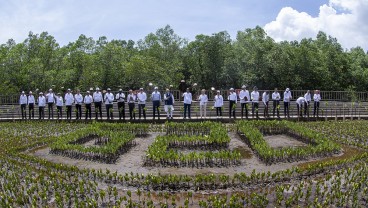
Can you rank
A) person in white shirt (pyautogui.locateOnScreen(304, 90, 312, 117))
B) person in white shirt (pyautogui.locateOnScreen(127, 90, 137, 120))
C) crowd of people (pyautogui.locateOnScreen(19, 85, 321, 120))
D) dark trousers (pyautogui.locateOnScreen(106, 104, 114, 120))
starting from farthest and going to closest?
person in white shirt (pyautogui.locateOnScreen(304, 90, 312, 117)) < dark trousers (pyautogui.locateOnScreen(106, 104, 114, 120)) < person in white shirt (pyautogui.locateOnScreen(127, 90, 137, 120)) < crowd of people (pyautogui.locateOnScreen(19, 85, 321, 120))

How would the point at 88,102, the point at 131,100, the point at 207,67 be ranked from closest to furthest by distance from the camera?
the point at 131,100, the point at 88,102, the point at 207,67

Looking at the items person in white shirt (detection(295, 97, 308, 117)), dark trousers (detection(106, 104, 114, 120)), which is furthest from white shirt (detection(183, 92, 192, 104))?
person in white shirt (detection(295, 97, 308, 117))

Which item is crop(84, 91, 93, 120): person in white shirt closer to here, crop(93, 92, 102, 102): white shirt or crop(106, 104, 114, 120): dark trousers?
crop(93, 92, 102, 102): white shirt

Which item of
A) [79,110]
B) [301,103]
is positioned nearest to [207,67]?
[301,103]

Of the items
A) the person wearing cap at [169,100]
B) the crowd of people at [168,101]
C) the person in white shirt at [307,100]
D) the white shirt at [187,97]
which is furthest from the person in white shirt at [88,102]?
the person in white shirt at [307,100]

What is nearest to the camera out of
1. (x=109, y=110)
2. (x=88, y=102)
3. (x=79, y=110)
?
(x=88, y=102)

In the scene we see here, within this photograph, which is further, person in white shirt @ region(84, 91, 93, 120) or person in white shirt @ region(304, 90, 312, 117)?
person in white shirt @ region(304, 90, 312, 117)

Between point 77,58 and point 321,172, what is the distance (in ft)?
144

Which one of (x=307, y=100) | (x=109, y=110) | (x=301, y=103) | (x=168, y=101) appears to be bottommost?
(x=109, y=110)

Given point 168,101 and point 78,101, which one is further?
point 78,101

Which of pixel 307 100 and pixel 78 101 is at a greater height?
pixel 78 101

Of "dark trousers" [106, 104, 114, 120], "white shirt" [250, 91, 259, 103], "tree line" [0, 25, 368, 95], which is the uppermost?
"tree line" [0, 25, 368, 95]

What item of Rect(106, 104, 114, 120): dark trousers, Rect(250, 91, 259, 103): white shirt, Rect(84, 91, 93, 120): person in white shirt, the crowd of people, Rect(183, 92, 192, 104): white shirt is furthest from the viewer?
Rect(106, 104, 114, 120): dark trousers

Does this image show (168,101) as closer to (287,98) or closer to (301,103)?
(287,98)
